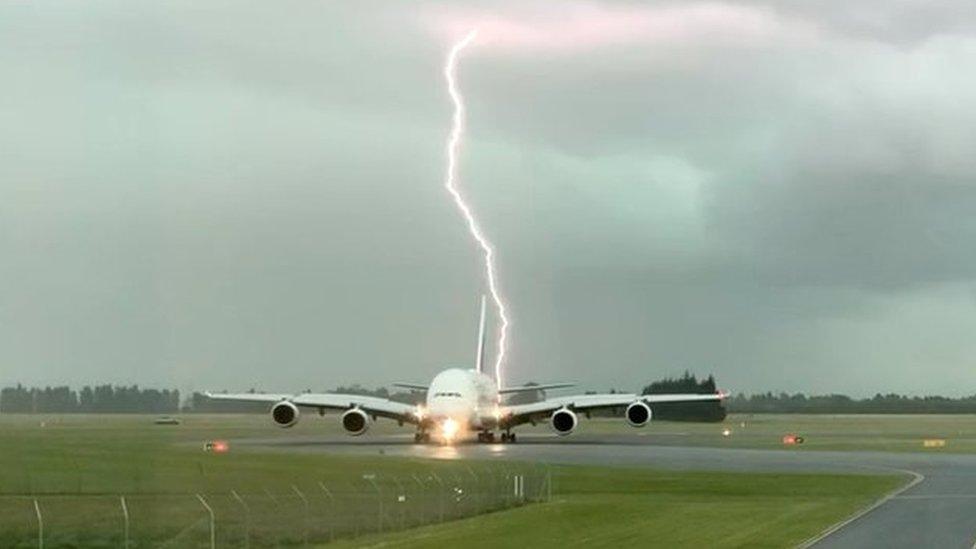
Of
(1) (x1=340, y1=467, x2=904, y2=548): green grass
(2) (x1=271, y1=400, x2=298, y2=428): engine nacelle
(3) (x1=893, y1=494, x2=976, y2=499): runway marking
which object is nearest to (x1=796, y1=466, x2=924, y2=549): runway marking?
(1) (x1=340, y1=467, x2=904, y2=548): green grass

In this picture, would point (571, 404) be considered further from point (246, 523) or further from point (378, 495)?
point (246, 523)

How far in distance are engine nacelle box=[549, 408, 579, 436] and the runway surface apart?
1.00 m

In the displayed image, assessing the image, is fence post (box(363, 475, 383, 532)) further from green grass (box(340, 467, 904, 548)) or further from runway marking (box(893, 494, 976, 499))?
runway marking (box(893, 494, 976, 499))

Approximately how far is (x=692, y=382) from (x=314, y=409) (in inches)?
2696

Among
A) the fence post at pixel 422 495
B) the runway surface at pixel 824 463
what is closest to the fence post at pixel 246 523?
the fence post at pixel 422 495

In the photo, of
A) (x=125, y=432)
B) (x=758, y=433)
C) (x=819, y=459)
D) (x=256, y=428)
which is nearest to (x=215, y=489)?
(x=125, y=432)

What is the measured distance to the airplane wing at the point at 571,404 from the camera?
10438cm

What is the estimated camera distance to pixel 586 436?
118188 millimetres

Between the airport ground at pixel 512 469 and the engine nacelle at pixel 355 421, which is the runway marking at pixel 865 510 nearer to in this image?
the airport ground at pixel 512 469

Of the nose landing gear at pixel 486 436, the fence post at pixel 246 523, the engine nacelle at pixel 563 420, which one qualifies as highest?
the engine nacelle at pixel 563 420

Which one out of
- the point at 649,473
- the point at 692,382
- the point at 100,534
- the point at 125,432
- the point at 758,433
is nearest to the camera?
the point at 100,534

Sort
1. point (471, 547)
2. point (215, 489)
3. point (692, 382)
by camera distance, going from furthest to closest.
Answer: point (692, 382) < point (215, 489) < point (471, 547)

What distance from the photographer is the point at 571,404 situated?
104 meters

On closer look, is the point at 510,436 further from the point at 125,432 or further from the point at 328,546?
the point at 328,546
